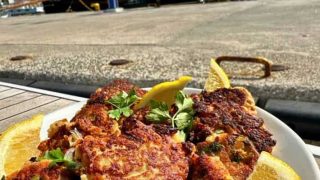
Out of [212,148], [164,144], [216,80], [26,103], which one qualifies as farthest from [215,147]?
[26,103]

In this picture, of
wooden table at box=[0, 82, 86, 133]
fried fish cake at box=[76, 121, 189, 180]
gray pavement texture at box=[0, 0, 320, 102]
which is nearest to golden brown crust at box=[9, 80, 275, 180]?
fried fish cake at box=[76, 121, 189, 180]

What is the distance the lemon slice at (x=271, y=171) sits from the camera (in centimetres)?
79

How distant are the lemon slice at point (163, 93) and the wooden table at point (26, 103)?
792 millimetres

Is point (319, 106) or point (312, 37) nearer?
point (319, 106)

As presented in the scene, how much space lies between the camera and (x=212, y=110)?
1016 millimetres

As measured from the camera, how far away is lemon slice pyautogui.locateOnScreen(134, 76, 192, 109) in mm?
1122

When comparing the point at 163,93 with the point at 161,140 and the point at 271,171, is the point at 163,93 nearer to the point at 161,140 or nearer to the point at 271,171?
the point at 161,140

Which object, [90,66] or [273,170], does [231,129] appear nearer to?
[273,170]

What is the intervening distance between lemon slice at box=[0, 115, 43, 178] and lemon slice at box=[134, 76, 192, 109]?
293mm

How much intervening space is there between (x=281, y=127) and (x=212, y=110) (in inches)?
8.4

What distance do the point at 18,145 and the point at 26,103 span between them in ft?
3.30

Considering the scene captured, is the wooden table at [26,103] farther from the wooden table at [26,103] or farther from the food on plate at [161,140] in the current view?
the food on plate at [161,140]

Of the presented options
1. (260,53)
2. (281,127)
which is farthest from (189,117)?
(260,53)

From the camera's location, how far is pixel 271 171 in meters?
0.78
